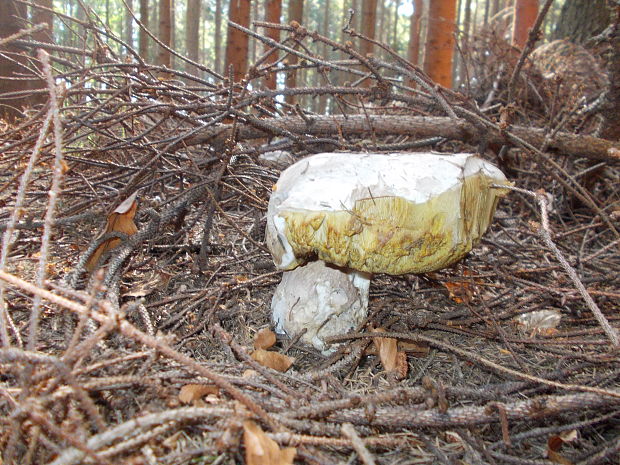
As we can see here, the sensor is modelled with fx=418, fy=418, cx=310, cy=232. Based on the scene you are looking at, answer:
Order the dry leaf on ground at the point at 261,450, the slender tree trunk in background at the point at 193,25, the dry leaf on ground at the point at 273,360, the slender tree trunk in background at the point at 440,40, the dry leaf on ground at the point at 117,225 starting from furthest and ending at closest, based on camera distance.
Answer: the slender tree trunk in background at the point at 193,25 < the slender tree trunk in background at the point at 440,40 < the dry leaf on ground at the point at 117,225 < the dry leaf on ground at the point at 273,360 < the dry leaf on ground at the point at 261,450

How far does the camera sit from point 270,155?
135 inches

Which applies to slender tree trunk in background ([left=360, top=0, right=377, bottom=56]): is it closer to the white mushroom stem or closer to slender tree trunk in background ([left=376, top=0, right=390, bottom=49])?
the white mushroom stem

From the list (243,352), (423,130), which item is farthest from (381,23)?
(243,352)

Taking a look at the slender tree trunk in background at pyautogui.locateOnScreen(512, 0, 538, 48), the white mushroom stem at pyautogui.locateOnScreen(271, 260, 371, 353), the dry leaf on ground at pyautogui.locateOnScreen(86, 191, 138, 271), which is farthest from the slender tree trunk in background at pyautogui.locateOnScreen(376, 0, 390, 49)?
the white mushroom stem at pyautogui.locateOnScreen(271, 260, 371, 353)

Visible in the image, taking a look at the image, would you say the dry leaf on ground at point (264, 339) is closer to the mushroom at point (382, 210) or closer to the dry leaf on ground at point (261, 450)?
the mushroom at point (382, 210)

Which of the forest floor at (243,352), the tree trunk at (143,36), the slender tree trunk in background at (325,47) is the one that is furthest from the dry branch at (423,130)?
the slender tree trunk in background at (325,47)

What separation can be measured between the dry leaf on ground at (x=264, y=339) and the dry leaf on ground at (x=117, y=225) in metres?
0.78

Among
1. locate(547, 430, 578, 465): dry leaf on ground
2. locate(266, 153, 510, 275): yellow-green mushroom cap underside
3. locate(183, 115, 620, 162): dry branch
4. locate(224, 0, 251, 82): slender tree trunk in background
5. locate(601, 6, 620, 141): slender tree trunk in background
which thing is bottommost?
locate(547, 430, 578, 465): dry leaf on ground

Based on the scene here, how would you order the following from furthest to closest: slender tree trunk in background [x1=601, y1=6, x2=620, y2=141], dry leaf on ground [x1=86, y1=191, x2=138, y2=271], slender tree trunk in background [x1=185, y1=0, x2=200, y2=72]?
slender tree trunk in background [x1=185, y1=0, x2=200, y2=72] < slender tree trunk in background [x1=601, y1=6, x2=620, y2=141] < dry leaf on ground [x1=86, y1=191, x2=138, y2=271]

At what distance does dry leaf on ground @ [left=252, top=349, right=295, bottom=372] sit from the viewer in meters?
1.45

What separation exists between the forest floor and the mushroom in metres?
0.21

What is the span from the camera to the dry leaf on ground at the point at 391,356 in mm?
1488

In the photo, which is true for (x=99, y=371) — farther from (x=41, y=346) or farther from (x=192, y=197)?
(x=192, y=197)

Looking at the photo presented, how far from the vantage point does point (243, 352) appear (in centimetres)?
126
